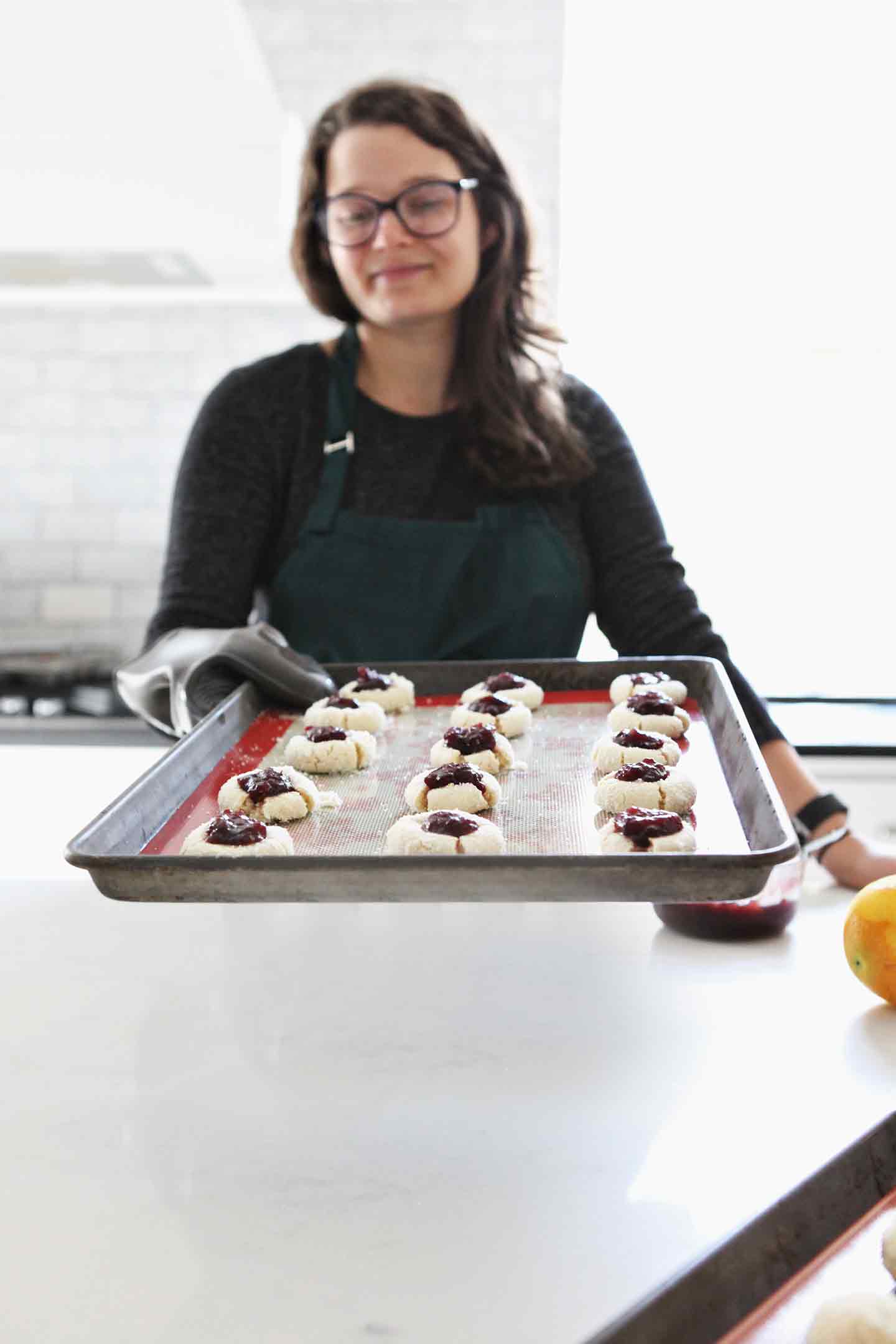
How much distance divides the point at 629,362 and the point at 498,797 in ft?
7.88

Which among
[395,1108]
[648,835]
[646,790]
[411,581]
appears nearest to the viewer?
[395,1108]

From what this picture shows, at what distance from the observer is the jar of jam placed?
105cm

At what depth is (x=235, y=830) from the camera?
2.89 ft

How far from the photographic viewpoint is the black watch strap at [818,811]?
140 centimetres

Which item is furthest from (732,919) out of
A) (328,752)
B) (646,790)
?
(328,752)

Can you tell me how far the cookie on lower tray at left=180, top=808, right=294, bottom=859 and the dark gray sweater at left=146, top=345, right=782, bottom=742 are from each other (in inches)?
28.2

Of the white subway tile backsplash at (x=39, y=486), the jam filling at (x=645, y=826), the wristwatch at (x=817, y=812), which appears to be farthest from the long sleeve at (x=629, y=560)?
the white subway tile backsplash at (x=39, y=486)

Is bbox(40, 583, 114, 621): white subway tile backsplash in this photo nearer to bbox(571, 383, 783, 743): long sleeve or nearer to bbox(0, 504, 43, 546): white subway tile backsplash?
bbox(0, 504, 43, 546): white subway tile backsplash

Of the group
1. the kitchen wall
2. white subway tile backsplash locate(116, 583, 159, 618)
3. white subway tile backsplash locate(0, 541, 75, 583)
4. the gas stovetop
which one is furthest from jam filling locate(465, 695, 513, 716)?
white subway tile backsplash locate(0, 541, 75, 583)

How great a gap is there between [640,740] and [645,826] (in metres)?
0.23

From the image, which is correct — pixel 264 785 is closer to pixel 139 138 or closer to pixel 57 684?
pixel 139 138

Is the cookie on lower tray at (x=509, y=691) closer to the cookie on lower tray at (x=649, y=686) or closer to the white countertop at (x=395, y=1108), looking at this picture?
the cookie on lower tray at (x=649, y=686)

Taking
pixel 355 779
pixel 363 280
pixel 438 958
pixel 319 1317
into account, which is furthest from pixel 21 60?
pixel 319 1317

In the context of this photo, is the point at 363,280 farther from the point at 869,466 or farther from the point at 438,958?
the point at 869,466
